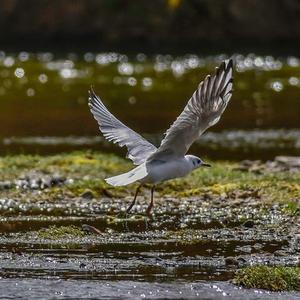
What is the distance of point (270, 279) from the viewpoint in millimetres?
10836

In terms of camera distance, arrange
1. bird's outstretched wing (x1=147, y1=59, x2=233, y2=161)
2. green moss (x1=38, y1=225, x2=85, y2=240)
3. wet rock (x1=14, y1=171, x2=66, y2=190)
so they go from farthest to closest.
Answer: wet rock (x1=14, y1=171, x2=66, y2=190) → green moss (x1=38, y1=225, x2=85, y2=240) → bird's outstretched wing (x1=147, y1=59, x2=233, y2=161)

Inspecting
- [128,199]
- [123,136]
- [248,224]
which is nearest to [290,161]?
[128,199]

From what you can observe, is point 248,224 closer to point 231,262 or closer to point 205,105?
point 231,262

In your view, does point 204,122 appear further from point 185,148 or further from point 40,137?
point 40,137

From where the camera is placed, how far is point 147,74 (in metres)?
41.6

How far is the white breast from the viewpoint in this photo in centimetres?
1291

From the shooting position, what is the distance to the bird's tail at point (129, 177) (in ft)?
40.2

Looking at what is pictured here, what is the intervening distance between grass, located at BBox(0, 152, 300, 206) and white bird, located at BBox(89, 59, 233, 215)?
7.37 ft

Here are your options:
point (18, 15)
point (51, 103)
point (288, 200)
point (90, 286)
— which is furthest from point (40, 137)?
point (18, 15)

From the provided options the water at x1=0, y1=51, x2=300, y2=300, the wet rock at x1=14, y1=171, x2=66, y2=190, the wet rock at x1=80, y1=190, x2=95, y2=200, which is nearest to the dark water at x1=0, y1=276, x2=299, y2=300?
the water at x1=0, y1=51, x2=300, y2=300

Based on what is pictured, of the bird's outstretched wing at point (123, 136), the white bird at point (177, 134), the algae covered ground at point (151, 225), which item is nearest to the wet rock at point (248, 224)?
the algae covered ground at point (151, 225)

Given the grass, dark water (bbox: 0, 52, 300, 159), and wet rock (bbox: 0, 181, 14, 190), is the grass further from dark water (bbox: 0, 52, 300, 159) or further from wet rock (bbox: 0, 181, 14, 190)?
dark water (bbox: 0, 52, 300, 159)

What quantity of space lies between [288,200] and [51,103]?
1683 centimetres

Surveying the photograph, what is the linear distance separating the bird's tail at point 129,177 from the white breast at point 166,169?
0.08 m
